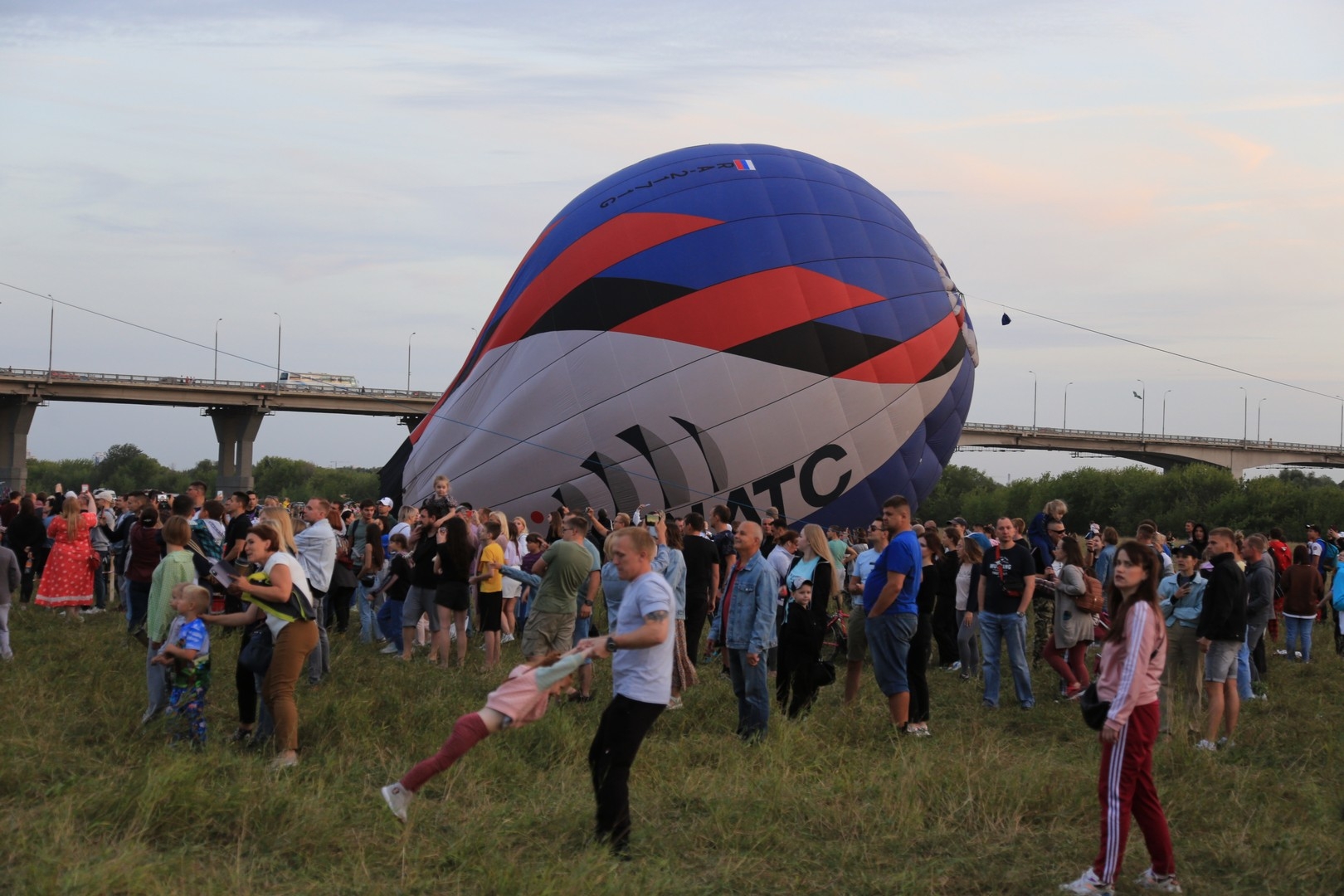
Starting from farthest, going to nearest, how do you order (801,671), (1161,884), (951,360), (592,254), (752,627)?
1. (951,360)
2. (592,254)
3. (801,671)
4. (752,627)
5. (1161,884)

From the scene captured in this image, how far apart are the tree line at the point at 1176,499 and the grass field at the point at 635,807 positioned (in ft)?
169

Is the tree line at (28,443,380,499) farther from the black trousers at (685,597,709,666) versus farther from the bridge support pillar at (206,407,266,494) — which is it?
the black trousers at (685,597,709,666)

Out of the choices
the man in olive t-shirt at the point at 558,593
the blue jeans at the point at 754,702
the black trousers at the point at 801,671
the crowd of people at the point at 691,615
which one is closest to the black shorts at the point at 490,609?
the crowd of people at the point at 691,615

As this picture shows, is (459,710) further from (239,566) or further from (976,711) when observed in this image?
(976,711)

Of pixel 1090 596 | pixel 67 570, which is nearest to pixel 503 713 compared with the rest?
pixel 1090 596

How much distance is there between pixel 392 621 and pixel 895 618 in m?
6.11

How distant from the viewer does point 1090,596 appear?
1008cm

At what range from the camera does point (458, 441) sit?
20578 millimetres

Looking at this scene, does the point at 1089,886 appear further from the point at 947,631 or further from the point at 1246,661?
the point at 947,631

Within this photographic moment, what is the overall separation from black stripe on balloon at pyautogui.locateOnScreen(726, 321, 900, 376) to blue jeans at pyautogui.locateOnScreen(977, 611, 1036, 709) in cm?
921

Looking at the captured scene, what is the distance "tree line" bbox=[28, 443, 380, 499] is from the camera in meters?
123

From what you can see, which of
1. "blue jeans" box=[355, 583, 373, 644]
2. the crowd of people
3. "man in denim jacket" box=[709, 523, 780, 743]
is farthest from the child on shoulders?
"blue jeans" box=[355, 583, 373, 644]

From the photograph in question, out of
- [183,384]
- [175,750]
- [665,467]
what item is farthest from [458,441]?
[183,384]

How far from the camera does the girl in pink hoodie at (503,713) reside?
17.7 feet
